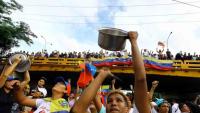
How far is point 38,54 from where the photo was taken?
35.8 m

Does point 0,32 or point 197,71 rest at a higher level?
point 0,32

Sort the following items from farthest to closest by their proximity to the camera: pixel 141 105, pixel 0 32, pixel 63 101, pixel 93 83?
1. pixel 0 32
2. pixel 63 101
3. pixel 141 105
4. pixel 93 83

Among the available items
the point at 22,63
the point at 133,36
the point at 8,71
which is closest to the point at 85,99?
the point at 133,36

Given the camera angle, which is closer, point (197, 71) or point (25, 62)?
point (25, 62)

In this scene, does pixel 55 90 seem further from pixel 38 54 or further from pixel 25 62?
pixel 38 54

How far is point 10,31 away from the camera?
112 ft

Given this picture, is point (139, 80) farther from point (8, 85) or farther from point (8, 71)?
point (8, 85)

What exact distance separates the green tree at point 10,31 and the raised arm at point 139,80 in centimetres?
3060

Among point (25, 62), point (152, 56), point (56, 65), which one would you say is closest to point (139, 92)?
point (25, 62)

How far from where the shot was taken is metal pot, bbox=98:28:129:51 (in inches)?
162

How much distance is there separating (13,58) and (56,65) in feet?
95.1

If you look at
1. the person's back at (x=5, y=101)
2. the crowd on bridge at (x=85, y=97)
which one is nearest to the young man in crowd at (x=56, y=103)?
the crowd on bridge at (x=85, y=97)

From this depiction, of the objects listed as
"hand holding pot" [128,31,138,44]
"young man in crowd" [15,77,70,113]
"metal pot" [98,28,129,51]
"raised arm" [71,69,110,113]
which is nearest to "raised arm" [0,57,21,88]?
"young man in crowd" [15,77,70,113]

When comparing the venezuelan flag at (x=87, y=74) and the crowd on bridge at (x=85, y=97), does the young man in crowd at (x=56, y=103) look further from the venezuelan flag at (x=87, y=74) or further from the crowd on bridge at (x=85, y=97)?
the venezuelan flag at (x=87, y=74)
